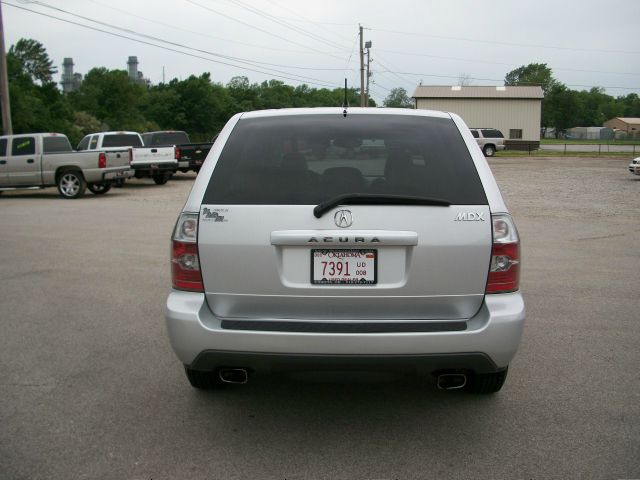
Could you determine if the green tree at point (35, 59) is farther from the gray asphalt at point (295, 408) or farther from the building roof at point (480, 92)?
the gray asphalt at point (295, 408)

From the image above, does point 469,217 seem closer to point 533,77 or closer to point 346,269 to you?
point 346,269

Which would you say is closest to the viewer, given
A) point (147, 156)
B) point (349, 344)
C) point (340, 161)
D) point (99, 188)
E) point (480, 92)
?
point (349, 344)

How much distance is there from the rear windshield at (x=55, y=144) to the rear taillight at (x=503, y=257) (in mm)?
18561

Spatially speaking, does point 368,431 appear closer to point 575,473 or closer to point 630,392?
point 575,473

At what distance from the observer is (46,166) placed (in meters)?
19.4

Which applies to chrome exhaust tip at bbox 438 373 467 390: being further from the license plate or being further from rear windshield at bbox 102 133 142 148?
rear windshield at bbox 102 133 142 148

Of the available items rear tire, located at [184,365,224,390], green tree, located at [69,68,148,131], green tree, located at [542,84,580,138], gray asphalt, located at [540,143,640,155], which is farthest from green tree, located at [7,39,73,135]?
green tree, located at [542,84,580,138]

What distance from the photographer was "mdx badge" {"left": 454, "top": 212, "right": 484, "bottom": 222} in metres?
3.51

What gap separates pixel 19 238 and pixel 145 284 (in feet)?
16.9

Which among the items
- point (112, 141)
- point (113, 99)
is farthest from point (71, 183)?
point (113, 99)

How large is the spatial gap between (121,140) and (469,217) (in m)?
22.2

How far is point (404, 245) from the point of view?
136 inches

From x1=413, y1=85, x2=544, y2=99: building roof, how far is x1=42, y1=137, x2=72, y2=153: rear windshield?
46.1 m

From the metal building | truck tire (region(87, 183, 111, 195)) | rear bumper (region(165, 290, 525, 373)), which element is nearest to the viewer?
rear bumper (region(165, 290, 525, 373))
